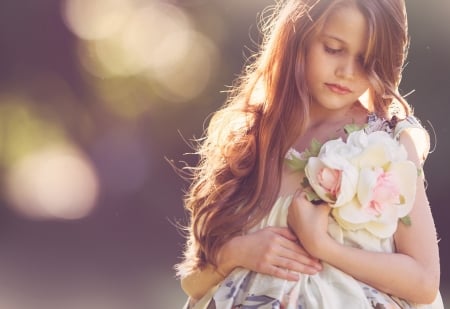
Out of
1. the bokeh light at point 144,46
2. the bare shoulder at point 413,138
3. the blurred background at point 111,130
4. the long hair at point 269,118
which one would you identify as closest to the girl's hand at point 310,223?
the long hair at point 269,118

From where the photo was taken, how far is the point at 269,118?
90.1 inches

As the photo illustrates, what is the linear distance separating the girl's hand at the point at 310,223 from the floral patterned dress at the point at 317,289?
0.04m

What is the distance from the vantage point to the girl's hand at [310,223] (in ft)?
6.46

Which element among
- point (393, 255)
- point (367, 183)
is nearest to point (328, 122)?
point (367, 183)

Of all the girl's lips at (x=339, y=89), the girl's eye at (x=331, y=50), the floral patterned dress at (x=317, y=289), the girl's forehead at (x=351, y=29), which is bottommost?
the floral patterned dress at (x=317, y=289)

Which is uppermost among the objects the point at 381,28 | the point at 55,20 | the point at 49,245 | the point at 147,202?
the point at 55,20

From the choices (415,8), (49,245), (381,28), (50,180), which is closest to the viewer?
(381,28)

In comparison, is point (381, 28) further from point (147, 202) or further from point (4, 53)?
point (4, 53)

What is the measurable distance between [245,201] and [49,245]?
385cm

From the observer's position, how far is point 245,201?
2.19 metres

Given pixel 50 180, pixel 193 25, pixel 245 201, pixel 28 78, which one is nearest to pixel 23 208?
pixel 50 180

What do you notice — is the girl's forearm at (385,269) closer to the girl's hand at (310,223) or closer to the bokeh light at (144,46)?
the girl's hand at (310,223)

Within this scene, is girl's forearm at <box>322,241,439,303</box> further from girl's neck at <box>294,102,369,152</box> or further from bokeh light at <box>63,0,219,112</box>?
bokeh light at <box>63,0,219,112</box>

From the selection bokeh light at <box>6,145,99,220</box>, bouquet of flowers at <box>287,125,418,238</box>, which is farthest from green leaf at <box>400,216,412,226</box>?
bokeh light at <box>6,145,99,220</box>
